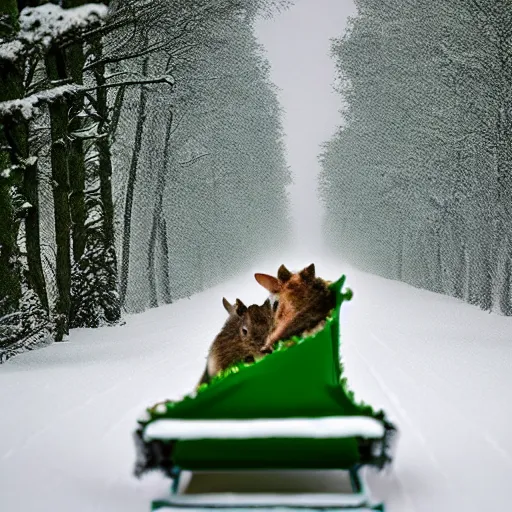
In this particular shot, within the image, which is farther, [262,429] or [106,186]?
[106,186]

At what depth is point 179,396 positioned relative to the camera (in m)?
6.74

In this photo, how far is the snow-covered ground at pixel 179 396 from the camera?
155 inches

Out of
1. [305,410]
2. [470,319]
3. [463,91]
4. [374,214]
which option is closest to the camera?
A: [305,410]

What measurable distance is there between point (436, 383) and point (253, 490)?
4.64m

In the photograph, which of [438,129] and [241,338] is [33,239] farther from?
[438,129]

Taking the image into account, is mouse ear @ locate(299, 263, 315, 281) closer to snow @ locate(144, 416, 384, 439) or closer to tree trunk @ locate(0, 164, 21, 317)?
snow @ locate(144, 416, 384, 439)

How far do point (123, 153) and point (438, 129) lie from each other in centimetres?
1180

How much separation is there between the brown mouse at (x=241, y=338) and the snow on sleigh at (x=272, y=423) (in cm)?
87

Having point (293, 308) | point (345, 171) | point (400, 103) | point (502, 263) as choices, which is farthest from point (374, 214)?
point (293, 308)

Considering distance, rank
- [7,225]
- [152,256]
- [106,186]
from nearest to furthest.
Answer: [7,225], [106,186], [152,256]

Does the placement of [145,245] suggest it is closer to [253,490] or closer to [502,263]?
[502,263]

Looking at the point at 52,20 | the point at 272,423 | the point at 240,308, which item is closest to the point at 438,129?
the point at 52,20

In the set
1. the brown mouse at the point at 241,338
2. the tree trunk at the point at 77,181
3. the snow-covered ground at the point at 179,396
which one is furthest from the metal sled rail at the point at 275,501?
the tree trunk at the point at 77,181

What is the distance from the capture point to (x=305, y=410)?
3.42 meters
